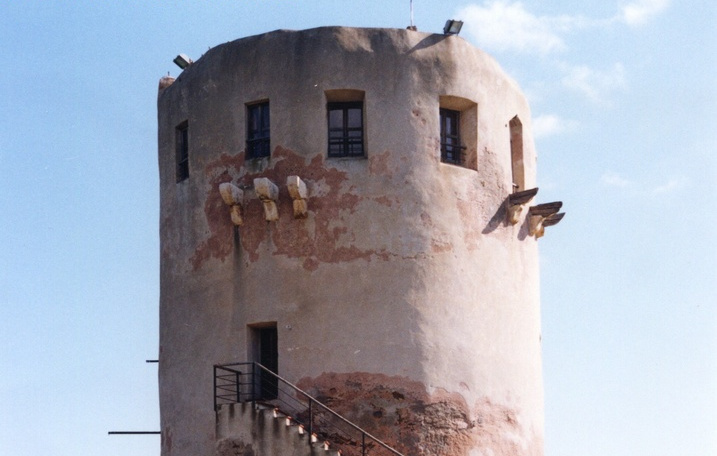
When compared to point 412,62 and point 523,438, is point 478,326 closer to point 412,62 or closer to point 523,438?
point 523,438

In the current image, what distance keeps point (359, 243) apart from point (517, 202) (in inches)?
141

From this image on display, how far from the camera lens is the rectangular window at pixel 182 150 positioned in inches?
1235

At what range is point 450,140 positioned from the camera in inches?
1195

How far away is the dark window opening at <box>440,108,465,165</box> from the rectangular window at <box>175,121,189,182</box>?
526 centimetres

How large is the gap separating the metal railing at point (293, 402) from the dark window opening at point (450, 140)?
556 cm

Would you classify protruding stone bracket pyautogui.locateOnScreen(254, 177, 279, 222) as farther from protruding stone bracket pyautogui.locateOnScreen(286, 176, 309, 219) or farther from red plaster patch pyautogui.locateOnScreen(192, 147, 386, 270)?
protruding stone bracket pyautogui.locateOnScreen(286, 176, 309, 219)

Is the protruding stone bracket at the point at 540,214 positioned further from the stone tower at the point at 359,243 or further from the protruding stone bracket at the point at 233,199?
the protruding stone bracket at the point at 233,199

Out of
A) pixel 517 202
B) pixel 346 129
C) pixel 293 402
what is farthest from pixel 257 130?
pixel 293 402

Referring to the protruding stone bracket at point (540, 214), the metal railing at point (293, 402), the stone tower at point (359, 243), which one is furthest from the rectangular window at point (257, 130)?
the protruding stone bracket at point (540, 214)

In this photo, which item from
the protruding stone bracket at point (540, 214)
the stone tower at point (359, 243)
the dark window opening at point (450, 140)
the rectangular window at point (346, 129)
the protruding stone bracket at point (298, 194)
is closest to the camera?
the stone tower at point (359, 243)

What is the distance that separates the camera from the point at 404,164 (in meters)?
29.3

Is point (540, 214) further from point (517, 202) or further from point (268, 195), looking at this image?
point (268, 195)

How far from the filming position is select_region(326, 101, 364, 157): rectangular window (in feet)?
97.5

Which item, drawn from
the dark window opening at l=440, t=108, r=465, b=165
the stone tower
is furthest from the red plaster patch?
the dark window opening at l=440, t=108, r=465, b=165
